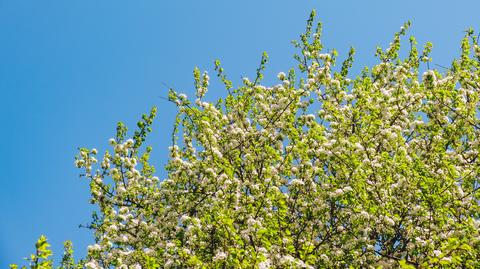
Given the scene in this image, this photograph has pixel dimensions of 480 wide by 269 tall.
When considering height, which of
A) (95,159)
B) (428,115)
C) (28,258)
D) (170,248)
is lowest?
(28,258)

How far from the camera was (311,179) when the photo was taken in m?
14.8

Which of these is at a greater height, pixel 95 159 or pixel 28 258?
pixel 95 159

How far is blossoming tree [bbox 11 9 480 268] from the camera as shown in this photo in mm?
13008

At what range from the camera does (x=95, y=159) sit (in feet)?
56.9

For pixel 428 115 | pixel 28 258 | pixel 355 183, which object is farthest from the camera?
pixel 428 115

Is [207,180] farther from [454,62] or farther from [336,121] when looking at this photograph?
[454,62]

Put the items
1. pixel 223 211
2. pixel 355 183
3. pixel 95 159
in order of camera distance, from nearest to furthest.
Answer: pixel 223 211 < pixel 355 183 < pixel 95 159

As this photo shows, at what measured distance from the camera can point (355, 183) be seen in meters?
13.5

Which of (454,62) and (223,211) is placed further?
(454,62)

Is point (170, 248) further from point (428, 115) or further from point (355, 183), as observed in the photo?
point (428, 115)

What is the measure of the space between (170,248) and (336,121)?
6294mm

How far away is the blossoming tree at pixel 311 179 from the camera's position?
13.0 metres

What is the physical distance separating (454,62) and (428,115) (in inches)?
109

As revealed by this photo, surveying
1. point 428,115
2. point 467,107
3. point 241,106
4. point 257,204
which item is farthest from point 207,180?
point 467,107
